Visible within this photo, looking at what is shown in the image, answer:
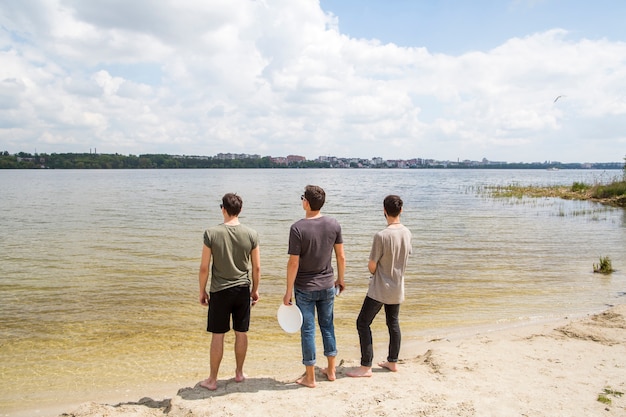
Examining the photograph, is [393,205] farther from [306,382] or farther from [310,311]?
[306,382]

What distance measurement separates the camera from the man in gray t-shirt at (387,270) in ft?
18.2

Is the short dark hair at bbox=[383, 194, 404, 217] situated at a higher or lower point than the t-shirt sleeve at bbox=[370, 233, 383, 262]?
higher

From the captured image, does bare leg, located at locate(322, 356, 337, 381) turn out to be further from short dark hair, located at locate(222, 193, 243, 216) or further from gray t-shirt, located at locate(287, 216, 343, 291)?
short dark hair, located at locate(222, 193, 243, 216)

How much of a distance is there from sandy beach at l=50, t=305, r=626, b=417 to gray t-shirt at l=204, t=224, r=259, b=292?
52.7 inches

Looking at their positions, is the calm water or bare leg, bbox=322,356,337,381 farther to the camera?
the calm water

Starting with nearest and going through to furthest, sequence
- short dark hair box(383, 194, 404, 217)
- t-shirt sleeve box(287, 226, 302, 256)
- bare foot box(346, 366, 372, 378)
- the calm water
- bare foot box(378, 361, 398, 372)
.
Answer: t-shirt sleeve box(287, 226, 302, 256)
short dark hair box(383, 194, 404, 217)
bare foot box(346, 366, 372, 378)
bare foot box(378, 361, 398, 372)
the calm water

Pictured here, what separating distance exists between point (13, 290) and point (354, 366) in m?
9.68

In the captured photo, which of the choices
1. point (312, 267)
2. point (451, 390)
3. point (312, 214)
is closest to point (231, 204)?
point (312, 214)

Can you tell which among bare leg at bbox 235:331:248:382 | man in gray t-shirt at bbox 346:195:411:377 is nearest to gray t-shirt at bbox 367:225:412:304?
man in gray t-shirt at bbox 346:195:411:377

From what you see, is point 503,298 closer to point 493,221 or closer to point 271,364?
point 271,364

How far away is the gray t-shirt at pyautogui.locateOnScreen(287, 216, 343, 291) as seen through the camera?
5.21 metres

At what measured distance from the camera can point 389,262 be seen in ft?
18.3

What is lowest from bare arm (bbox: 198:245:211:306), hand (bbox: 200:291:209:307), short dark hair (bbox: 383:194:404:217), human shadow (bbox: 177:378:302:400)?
human shadow (bbox: 177:378:302:400)

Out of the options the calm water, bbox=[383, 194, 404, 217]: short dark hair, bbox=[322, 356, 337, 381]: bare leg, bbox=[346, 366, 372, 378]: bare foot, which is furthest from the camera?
the calm water
